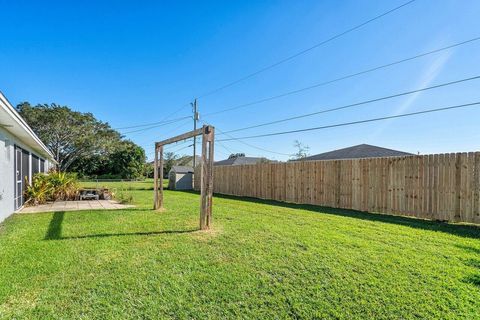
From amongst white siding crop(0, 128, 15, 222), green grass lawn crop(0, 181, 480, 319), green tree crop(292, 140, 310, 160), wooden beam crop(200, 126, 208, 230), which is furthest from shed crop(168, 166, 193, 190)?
wooden beam crop(200, 126, 208, 230)

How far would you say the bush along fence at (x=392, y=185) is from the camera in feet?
20.6

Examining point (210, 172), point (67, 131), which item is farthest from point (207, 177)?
point (67, 131)

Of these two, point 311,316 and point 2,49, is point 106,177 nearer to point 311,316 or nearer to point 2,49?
point 2,49

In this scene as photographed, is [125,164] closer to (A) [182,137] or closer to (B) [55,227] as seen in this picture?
(A) [182,137]

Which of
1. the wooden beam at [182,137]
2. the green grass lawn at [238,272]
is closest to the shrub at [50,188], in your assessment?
the green grass lawn at [238,272]

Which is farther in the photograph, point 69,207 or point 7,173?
point 69,207

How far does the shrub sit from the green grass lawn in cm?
450

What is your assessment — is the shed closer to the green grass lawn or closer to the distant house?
the distant house

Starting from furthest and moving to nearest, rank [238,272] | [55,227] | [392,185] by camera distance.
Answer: [392,185] → [55,227] → [238,272]

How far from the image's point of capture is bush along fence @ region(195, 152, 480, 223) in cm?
627

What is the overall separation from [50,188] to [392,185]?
12.1m

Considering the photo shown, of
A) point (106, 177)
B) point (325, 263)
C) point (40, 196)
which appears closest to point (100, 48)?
point (40, 196)

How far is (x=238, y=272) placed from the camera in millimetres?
3189

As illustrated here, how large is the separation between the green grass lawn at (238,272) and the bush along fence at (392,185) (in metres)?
1.12
